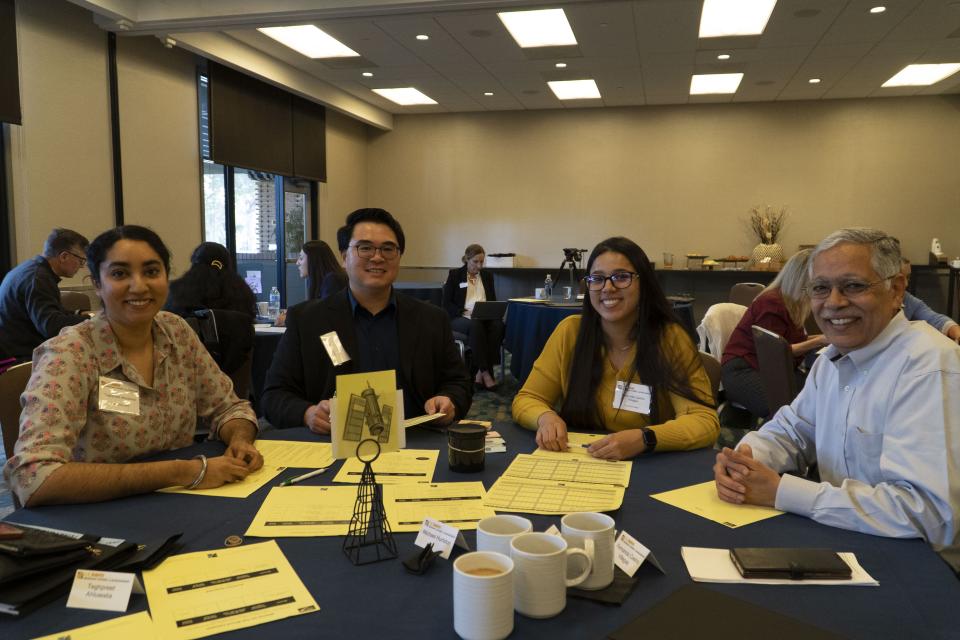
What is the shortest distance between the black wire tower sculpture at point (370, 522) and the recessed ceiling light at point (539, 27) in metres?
5.49

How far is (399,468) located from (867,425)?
114 centimetres

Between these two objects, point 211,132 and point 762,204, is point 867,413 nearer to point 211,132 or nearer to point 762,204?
point 211,132

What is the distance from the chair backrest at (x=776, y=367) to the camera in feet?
9.16

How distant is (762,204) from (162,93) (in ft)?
26.5

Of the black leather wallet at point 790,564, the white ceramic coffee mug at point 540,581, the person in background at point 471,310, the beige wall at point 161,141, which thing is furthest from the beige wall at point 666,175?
the white ceramic coffee mug at point 540,581

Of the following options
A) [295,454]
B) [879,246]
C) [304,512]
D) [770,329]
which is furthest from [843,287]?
[770,329]

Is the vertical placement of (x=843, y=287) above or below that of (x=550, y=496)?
above

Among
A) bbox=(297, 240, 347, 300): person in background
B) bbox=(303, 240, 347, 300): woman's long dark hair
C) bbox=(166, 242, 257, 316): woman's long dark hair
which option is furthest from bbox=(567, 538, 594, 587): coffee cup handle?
bbox=(303, 240, 347, 300): woman's long dark hair

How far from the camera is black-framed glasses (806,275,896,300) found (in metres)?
1.57

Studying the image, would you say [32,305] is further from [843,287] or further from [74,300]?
[843,287]

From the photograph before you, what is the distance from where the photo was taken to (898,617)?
3.36 ft

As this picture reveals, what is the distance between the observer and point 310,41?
696 cm

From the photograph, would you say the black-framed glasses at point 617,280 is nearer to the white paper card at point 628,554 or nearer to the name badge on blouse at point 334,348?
the name badge on blouse at point 334,348

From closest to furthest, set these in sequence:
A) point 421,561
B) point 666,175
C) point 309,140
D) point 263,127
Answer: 1. point 421,561
2. point 263,127
3. point 309,140
4. point 666,175
